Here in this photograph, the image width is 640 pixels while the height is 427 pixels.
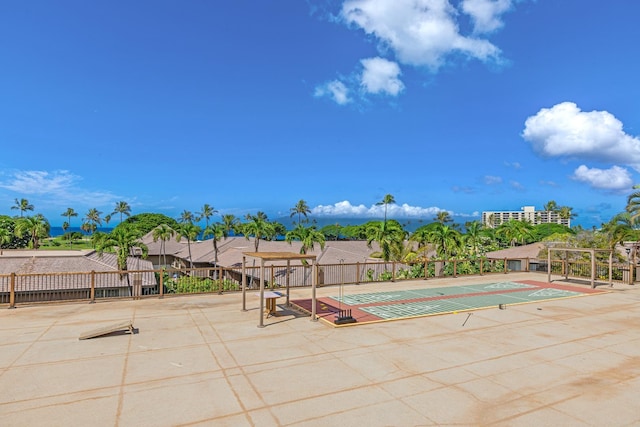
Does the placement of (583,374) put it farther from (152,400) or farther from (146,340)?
(146,340)

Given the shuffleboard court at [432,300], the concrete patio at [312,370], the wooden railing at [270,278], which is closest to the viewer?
the concrete patio at [312,370]

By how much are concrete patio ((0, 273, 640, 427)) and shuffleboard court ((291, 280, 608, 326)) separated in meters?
1.13

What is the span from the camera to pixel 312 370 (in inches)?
334

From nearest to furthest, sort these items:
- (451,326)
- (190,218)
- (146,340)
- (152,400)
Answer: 1. (152,400)
2. (146,340)
3. (451,326)
4. (190,218)

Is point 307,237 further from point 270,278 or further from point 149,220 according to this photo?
point 149,220

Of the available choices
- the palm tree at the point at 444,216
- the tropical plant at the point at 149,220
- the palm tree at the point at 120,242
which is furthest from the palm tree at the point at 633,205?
the tropical plant at the point at 149,220

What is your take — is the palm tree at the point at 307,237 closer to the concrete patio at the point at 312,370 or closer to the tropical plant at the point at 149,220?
the concrete patio at the point at 312,370

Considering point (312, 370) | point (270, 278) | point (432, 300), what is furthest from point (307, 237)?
point (312, 370)

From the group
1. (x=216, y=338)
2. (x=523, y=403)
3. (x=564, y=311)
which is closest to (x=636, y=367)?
(x=523, y=403)

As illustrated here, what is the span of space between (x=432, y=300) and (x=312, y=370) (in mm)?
9776

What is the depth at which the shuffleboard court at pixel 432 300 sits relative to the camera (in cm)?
1424

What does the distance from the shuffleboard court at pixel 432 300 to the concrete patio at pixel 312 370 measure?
1132 millimetres

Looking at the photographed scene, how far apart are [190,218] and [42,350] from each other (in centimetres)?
10431

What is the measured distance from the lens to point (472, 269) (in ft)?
92.6
